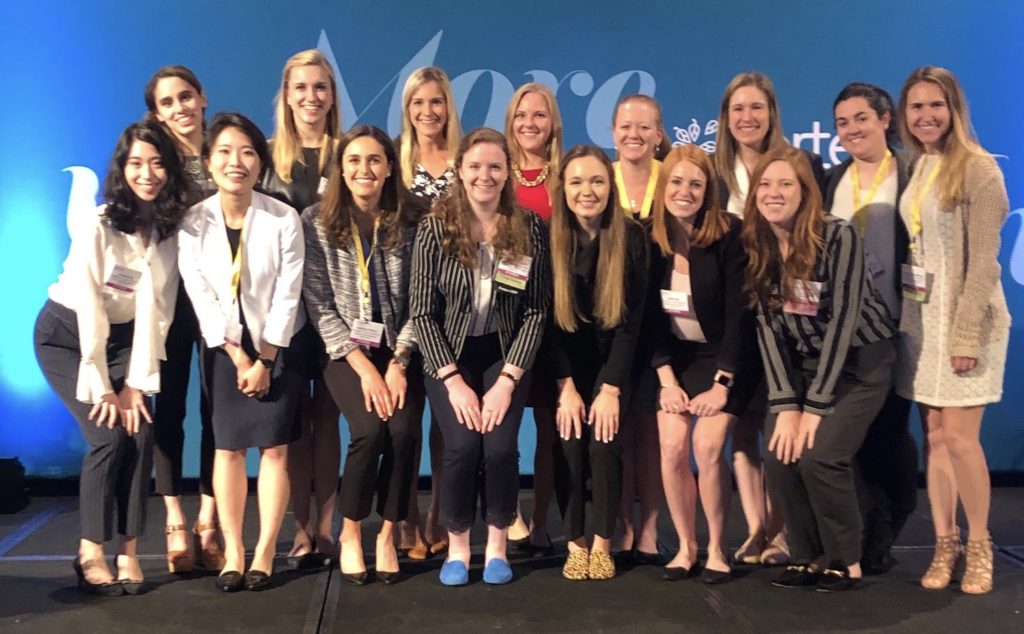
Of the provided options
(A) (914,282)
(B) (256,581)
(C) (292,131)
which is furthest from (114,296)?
(A) (914,282)

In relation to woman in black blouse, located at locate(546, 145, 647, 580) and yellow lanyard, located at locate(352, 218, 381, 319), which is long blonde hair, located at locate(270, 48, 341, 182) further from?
woman in black blouse, located at locate(546, 145, 647, 580)

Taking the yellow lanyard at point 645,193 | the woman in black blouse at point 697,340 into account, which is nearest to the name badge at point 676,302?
the woman in black blouse at point 697,340

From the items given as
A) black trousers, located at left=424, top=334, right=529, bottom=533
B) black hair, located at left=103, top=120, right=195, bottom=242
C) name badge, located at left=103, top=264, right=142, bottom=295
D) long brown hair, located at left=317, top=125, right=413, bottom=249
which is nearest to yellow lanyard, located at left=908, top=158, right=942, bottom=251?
black trousers, located at left=424, top=334, right=529, bottom=533

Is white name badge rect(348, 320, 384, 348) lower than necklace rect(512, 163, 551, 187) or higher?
lower

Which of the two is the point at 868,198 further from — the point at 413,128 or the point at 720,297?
the point at 413,128

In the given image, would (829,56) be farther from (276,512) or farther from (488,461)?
(276,512)

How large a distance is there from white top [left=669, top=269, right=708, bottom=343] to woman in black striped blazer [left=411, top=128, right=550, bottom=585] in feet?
1.44

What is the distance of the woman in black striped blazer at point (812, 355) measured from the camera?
309 centimetres

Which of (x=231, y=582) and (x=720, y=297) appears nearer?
(x=231, y=582)

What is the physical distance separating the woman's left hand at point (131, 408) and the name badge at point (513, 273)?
3.95ft

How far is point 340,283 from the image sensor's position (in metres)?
3.22

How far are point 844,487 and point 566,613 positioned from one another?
3.19 feet

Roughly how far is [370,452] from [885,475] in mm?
1786

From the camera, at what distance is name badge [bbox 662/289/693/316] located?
3.26 metres
